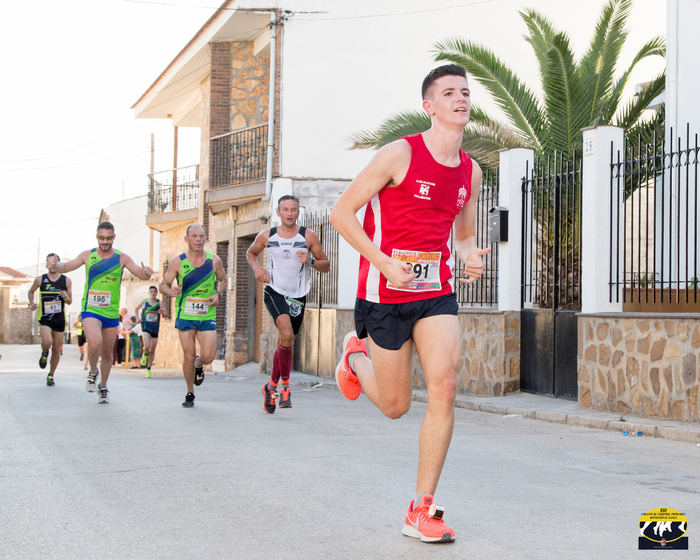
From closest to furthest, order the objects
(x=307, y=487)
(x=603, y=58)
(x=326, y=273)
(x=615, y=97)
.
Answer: (x=307, y=487) → (x=603, y=58) → (x=615, y=97) → (x=326, y=273)

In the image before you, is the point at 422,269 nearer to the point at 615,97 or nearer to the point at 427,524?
the point at 427,524

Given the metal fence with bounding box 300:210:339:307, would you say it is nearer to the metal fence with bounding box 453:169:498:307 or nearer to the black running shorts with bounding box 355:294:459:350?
the metal fence with bounding box 453:169:498:307

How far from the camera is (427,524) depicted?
4309 mm

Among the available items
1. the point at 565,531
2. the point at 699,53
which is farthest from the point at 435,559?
the point at 699,53

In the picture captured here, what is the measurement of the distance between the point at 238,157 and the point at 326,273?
7.02 metres

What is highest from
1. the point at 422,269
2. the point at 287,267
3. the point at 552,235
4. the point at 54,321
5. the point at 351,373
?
the point at 552,235

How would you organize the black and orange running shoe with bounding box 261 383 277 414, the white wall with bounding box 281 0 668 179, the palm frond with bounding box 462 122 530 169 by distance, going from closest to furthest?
the black and orange running shoe with bounding box 261 383 277 414 < the palm frond with bounding box 462 122 530 169 < the white wall with bounding box 281 0 668 179

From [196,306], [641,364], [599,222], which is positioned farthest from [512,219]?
[196,306]

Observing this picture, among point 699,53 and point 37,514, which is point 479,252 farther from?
point 699,53

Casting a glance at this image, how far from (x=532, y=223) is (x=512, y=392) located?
7.44 feet

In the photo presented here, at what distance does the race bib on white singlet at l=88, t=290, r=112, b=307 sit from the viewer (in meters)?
11.2

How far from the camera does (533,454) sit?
24.6ft

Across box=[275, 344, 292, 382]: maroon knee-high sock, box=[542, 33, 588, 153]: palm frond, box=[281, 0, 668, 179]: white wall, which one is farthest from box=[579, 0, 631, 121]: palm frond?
box=[275, 344, 292, 382]: maroon knee-high sock

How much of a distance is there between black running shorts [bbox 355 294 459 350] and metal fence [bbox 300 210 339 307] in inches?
521
